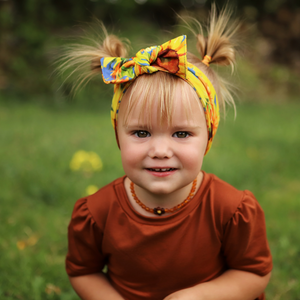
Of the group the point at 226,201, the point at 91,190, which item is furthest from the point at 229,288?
the point at 91,190

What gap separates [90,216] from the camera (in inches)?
65.2

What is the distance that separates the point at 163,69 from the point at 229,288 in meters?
0.98

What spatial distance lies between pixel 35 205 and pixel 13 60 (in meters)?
6.04

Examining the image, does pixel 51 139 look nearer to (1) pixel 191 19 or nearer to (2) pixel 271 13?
(1) pixel 191 19

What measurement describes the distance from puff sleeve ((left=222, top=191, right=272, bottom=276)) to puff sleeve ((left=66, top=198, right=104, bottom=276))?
60 cm

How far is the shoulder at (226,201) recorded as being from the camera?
1.55 metres

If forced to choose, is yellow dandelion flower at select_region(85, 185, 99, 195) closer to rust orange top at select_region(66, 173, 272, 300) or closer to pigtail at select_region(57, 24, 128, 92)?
rust orange top at select_region(66, 173, 272, 300)

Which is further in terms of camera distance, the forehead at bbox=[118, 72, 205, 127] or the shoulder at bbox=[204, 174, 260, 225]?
the shoulder at bbox=[204, 174, 260, 225]

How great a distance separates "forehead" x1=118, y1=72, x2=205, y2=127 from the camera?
4.46 feet

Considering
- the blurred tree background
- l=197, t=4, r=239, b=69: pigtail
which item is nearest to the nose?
l=197, t=4, r=239, b=69: pigtail

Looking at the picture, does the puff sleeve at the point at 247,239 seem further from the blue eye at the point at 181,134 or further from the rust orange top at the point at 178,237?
the blue eye at the point at 181,134

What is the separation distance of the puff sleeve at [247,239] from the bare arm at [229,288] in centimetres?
4

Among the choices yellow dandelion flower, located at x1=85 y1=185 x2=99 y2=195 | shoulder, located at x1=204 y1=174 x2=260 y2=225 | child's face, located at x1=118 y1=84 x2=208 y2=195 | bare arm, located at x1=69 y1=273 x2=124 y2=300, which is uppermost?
child's face, located at x1=118 y1=84 x2=208 y2=195

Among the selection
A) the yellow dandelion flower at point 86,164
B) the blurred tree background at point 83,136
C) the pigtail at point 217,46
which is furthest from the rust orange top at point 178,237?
the yellow dandelion flower at point 86,164
